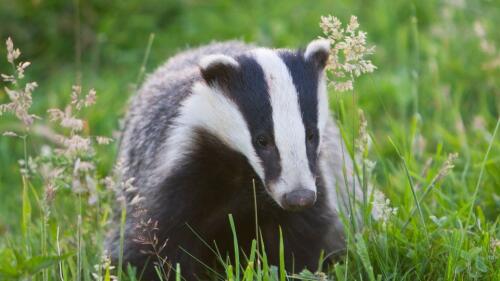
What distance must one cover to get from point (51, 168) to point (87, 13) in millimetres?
2758

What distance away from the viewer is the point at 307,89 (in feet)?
10.5

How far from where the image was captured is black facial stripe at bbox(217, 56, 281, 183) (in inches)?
120

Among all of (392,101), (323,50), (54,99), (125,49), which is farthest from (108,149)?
(323,50)

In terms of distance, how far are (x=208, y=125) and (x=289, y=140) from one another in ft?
1.42

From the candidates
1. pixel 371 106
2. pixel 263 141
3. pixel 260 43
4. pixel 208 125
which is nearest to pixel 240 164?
pixel 208 125

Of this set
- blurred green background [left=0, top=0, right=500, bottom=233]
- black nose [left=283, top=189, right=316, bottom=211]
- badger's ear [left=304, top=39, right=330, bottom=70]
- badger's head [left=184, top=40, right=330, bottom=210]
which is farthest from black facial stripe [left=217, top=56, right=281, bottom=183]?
blurred green background [left=0, top=0, right=500, bottom=233]

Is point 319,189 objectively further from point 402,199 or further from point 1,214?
point 1,214

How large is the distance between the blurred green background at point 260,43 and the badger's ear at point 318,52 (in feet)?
5.46

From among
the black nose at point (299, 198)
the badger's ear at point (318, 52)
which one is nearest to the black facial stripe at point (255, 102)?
the black nose at point (299, 198)

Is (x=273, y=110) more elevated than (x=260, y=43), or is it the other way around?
(x=260, y=43)

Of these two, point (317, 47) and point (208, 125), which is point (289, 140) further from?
point (317, 47)

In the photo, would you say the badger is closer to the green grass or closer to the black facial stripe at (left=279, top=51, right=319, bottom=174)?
the black facial stripe at (left=279, top=51, right=319, bottom=174)

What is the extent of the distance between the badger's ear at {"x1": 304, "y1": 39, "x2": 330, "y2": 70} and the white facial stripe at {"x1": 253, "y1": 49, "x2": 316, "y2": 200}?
29cm

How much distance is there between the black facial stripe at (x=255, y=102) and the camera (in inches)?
120
